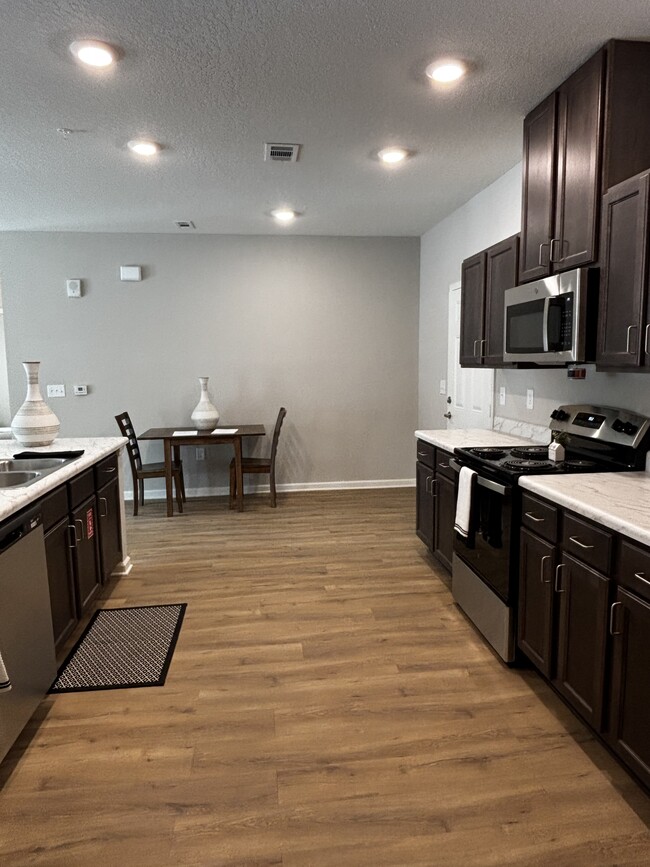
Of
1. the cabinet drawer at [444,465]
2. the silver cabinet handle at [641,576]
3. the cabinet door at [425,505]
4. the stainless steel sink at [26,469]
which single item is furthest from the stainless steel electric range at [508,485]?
the stainless steel sink at [26,469]

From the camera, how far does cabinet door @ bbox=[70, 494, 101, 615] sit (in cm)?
282

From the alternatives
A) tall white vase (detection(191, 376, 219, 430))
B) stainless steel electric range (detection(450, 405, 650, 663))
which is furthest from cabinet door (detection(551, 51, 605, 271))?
tall white vase (detection(191, 376, 219, 430))

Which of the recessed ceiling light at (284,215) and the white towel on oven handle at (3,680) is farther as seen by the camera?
the recessed ceiling light at (284,215)

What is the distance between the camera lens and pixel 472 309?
3.70 m

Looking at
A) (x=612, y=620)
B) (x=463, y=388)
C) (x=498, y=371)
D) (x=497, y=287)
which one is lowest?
(x=612, y=620)

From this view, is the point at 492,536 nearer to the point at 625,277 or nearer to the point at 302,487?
the point at 625,277

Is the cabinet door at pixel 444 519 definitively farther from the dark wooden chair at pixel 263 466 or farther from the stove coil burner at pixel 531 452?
the dark wooden chair at pixel 263 466

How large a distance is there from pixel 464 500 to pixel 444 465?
58 cm

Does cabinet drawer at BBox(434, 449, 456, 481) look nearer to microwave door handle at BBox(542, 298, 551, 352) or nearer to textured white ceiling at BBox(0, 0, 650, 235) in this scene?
microwave door handle at BBox(542, 298, 551, 352)

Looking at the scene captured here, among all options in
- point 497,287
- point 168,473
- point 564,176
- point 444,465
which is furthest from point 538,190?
point 168,473

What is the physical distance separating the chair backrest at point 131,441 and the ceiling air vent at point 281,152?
9.15ft

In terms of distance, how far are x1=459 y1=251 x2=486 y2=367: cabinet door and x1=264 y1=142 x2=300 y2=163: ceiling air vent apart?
130cm

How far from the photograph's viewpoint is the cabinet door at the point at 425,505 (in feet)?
12.3

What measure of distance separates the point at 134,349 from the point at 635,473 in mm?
4718
